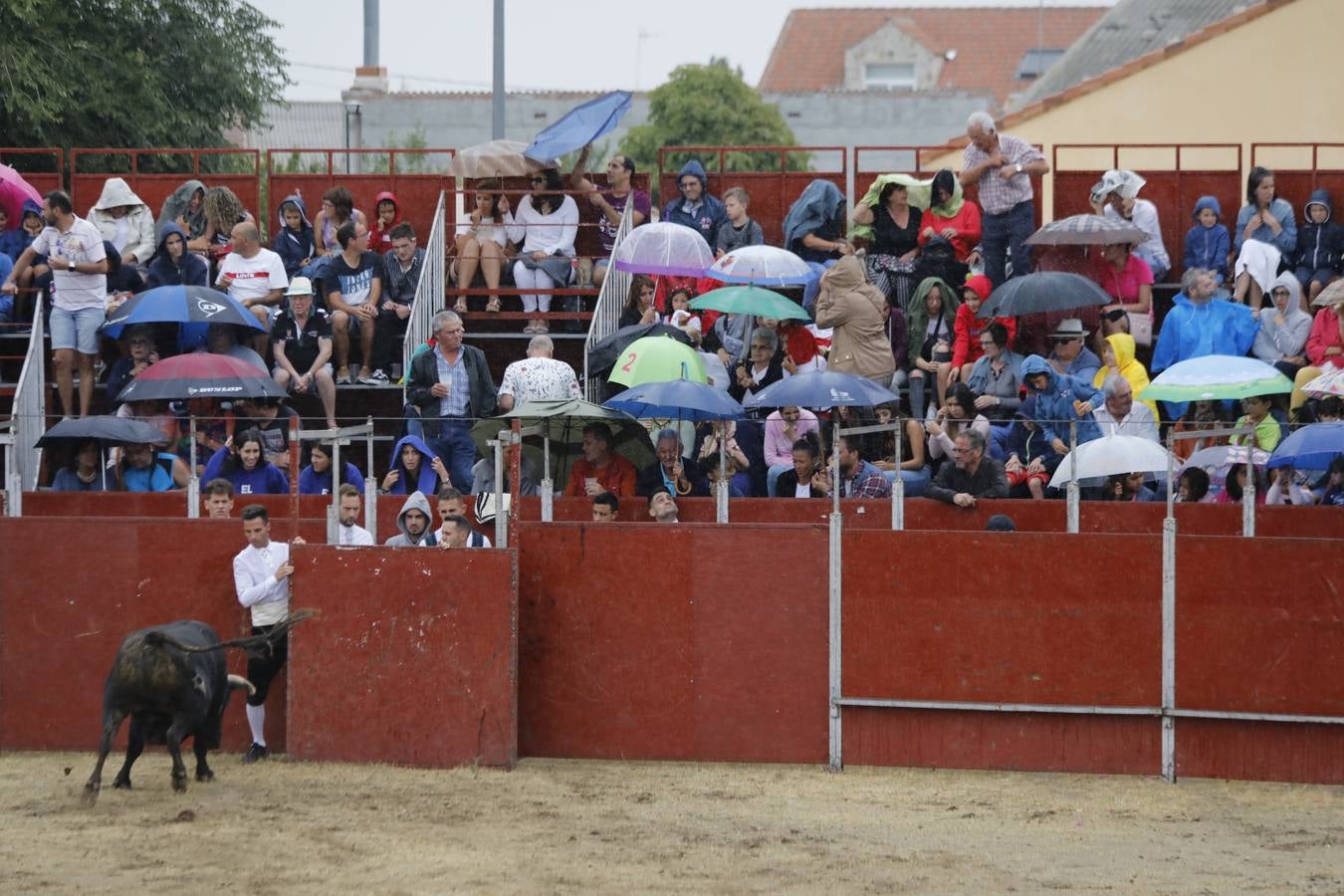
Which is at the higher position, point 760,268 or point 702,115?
point 702,115

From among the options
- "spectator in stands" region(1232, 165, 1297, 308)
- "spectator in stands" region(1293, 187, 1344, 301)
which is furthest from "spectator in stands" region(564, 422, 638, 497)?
"spectator in stands" region(1293, 187, 1344, 301)

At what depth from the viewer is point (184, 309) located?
53.6ft

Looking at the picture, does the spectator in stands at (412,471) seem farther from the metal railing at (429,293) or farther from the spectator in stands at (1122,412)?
the spectator in stands at (1122,412)

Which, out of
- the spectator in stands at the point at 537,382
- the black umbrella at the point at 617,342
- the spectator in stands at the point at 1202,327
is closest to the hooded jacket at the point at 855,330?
the black umbrella at the point at 617,342

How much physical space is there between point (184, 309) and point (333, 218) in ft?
7.55

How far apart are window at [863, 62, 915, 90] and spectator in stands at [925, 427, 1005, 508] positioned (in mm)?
56995

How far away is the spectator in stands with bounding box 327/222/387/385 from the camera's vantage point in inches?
691

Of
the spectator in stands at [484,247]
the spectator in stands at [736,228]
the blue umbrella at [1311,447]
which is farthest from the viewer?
the spectator in stands at [484,247]

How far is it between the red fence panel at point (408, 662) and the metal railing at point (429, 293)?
4.38 meters

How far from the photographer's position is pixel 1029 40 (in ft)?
237

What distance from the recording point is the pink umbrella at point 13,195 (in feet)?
61.3

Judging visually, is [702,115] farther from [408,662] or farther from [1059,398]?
[408,662]

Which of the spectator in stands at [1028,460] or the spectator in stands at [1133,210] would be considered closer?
the spectator in stands at [1028,460]

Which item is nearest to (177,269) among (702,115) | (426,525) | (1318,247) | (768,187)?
(426,525)
